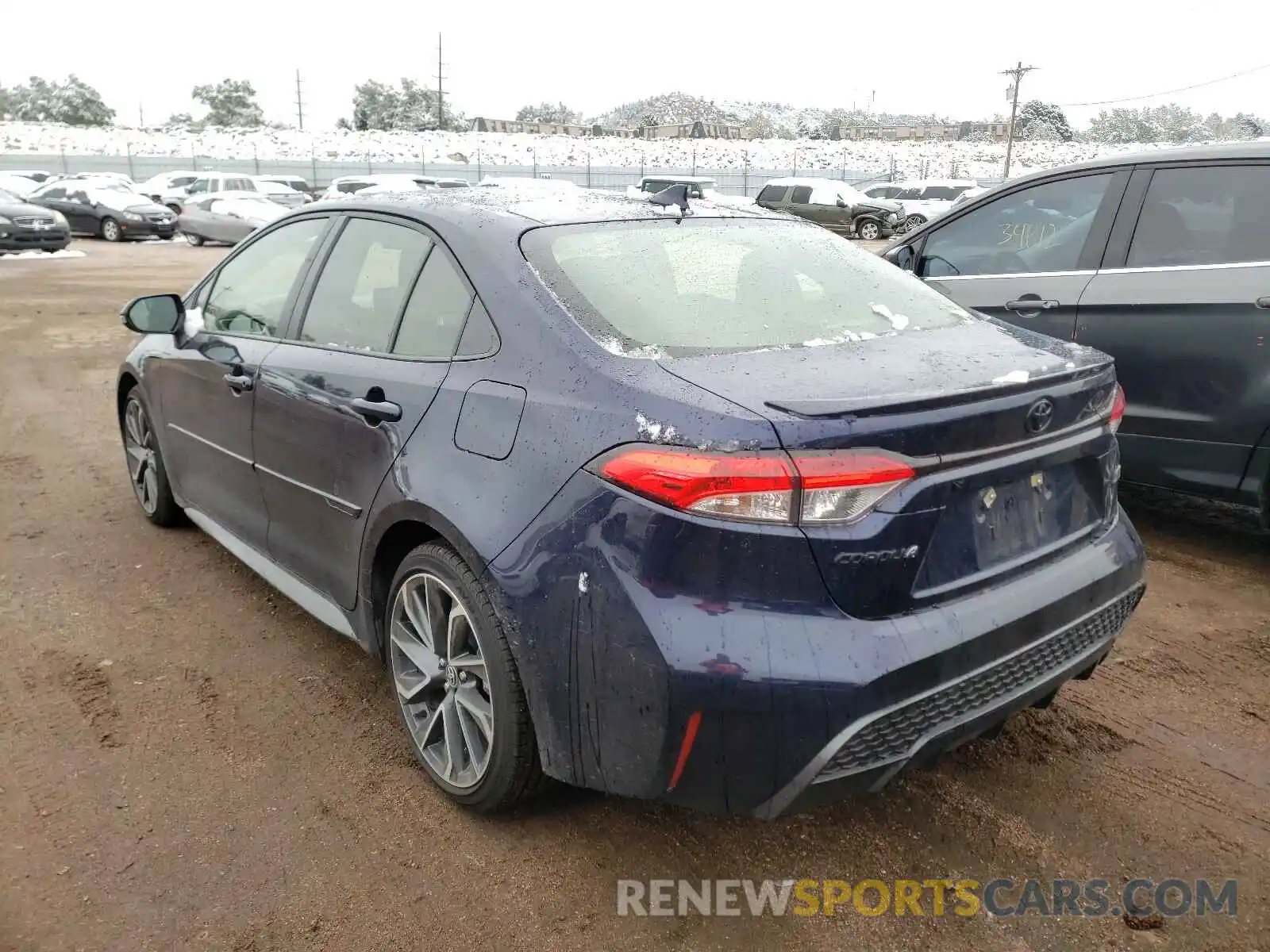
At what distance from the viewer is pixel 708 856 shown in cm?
251

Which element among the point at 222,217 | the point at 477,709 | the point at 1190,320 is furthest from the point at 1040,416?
the point at 222,217

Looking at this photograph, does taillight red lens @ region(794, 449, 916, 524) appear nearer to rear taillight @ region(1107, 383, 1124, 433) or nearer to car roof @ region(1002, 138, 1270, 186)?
rear taillight @ region(1107, 383, 1124, 433)

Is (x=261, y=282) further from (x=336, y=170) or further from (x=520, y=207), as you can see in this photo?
Answer: (x=336, y=170)

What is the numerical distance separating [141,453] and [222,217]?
69.5ft

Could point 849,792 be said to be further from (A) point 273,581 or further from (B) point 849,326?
(A) point 273,581

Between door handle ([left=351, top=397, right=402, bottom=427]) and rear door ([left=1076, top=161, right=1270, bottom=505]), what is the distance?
10.9 feet

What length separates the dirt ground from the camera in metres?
2.28

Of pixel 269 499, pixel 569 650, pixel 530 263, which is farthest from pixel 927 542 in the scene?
pixel 269 499

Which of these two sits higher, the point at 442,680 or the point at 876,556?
the point at 876,556

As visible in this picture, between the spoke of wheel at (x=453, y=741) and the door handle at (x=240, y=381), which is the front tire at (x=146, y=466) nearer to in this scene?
the door handle at (x=240, y=381)

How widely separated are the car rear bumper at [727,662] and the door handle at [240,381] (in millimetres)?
1715

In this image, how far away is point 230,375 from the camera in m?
3.63

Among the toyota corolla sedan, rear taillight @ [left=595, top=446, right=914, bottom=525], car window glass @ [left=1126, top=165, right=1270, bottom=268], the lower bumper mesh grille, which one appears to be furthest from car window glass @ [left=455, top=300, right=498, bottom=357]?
car window glass @ [left=1126, top=165, right=1270, bottom=268]

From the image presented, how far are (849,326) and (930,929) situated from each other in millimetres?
1536
